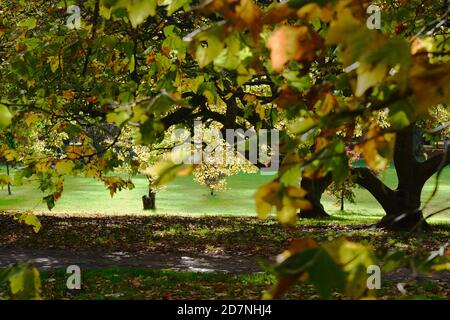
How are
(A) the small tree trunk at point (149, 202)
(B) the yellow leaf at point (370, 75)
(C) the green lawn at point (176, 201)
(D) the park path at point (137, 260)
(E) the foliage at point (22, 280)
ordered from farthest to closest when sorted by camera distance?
(A) the small tree trunk at point (149, 202)
(C) the green lawn at point (176, 201)
(D) the park path at point (137, 260)
(E) the foliage at point (22, 280)
(B) the yellow leaf at point (370, 75)

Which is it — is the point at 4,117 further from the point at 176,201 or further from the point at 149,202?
the point at 176,201

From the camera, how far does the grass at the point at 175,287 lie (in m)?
9.38

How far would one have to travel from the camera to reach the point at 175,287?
10.3m

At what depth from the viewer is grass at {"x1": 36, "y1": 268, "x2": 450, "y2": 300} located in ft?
30.8

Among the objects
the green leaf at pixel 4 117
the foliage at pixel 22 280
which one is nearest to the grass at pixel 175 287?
the green leaf at pixel 4 117

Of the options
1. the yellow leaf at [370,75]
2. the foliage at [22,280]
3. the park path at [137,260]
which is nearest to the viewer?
the yellow leaf at [370,75]

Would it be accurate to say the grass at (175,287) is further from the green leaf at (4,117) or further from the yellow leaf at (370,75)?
the yellow leaf at (370,75)

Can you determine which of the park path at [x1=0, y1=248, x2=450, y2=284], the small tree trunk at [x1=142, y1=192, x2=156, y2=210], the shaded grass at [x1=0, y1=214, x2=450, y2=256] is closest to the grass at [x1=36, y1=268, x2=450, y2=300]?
the park path at [x1=0, y1=248, x2=450, y2=284]

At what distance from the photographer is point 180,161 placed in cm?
200

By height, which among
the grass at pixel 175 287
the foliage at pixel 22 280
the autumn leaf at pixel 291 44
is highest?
the autumn leaf at pixel 291 44

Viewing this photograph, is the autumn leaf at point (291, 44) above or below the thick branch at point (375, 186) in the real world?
above

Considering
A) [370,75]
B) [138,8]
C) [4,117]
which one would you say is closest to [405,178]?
[4,117]

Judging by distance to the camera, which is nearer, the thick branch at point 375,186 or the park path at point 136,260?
the park path at point 136,260
